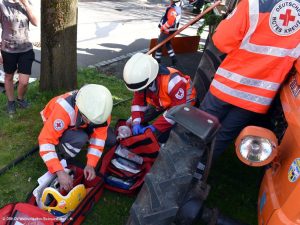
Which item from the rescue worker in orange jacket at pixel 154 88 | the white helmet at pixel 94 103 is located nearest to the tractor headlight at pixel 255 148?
the rescue worker in orange jacket at pixel 154 88

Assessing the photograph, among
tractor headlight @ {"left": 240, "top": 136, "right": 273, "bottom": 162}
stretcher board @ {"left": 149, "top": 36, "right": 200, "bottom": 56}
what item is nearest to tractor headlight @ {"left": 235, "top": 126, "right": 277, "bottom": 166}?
tractor headlight @ {"left": 240, "top": 136, "right": 273, "bottom": 162}

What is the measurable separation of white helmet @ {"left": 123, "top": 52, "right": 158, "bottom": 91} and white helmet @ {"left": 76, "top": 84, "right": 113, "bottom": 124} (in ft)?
1.29

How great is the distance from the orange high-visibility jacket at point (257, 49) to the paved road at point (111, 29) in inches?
156

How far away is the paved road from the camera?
7.15 m

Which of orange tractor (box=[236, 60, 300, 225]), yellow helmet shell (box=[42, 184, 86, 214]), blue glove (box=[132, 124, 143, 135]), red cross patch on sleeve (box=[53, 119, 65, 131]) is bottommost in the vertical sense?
yellow helmet shell (box=[42, 184, 86, 214])

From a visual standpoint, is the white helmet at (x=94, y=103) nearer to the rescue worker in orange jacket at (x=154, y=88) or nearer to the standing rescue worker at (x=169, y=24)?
the rescue worker in orange jacket at (x=154, y=88)

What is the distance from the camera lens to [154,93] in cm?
328

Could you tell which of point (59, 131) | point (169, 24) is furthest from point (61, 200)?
point (169, 24)

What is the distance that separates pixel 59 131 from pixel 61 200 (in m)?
0.56

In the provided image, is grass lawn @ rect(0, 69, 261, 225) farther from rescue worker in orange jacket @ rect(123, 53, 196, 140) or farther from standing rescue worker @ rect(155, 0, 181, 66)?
standing rescue worker @ rect(155, 0, 181, 66)

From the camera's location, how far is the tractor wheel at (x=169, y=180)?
191 cm

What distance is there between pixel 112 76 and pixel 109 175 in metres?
2.88

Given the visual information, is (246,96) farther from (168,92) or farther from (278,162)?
(168,92)

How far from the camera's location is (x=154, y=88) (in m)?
3.20
